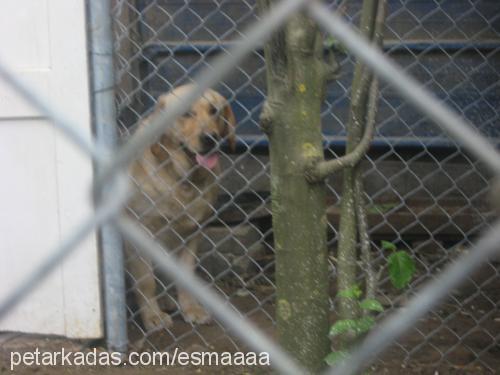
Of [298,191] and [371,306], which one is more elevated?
[298,191]

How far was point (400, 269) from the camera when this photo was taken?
2.44 m

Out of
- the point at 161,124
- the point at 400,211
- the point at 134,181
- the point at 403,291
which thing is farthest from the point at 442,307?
the point at 161,124

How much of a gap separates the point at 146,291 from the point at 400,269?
1.34 meters

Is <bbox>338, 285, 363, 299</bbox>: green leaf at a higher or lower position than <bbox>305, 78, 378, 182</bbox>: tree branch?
lower

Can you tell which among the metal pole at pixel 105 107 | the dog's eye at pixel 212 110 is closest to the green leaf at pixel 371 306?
the metal pole at pixel 105 107

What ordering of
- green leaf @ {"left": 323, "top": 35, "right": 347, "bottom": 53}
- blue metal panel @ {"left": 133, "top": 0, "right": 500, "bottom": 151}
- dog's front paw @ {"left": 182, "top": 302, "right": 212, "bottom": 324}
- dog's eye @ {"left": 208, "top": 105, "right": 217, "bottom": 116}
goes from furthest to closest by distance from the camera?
1. blue metal panel @ {"left": 133, "top": 0, "right": 500, "bottom": 151}
2. dog's eye @ {"left": 208, "top": 105, "right": 217, "bottom": 116}
3. dog's front paw @ {"left": 182, "top": 302, "right": 212, "bottom": 324}
4. green leaf @ {"left": 323, "top": 35, "right": 347, "bottom": 53}

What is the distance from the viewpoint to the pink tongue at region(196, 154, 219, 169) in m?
3.59

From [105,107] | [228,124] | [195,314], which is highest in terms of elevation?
[105,107]

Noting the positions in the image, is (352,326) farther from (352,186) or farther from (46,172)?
(46,172)

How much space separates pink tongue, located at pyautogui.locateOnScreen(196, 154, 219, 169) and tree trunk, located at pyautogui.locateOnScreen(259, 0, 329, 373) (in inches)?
56.2

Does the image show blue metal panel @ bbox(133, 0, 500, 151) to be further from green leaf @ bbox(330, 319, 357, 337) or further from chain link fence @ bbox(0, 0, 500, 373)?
green leaf @ bbox(330, 319, 357, 337)

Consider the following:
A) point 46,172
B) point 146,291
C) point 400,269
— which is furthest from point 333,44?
point 146,291

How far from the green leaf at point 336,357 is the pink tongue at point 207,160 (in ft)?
5.27

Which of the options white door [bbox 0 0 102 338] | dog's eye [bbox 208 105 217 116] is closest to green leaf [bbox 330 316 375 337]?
white door [bbox 0 0 102 338]
